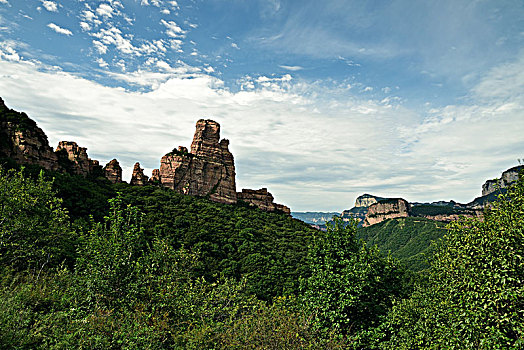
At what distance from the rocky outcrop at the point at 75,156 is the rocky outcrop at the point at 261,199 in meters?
49.9

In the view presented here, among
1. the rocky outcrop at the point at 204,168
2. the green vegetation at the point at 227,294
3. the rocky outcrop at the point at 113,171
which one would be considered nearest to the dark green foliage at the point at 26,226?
the green vegetation at the point at 227,294

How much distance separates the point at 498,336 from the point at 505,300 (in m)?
1.25

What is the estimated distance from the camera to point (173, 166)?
9450 cm

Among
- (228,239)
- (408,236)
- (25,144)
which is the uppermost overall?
(25,144)

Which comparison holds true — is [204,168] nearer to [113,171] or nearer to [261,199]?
[261,199]

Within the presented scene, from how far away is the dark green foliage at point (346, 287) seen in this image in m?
16.7

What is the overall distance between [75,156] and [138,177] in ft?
60.1

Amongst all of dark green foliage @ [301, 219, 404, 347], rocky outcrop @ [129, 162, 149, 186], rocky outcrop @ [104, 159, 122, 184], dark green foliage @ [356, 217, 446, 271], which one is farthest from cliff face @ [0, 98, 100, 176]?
dark green foliage @ [356, 217, 446, 271]

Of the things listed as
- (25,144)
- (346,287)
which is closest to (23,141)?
(25,144)

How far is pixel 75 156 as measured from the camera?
6600 cm

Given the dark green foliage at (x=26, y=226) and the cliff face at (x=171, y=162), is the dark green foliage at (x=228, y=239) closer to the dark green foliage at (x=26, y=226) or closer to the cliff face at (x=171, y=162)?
the cliff face at (x=171, y=162)

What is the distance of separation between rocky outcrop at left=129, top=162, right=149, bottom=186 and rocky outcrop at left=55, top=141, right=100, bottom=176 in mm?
12751

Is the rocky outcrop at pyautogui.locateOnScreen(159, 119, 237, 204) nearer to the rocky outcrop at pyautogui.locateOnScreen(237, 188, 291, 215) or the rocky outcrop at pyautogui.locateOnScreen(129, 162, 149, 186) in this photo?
Result: the rocky outcrop at pyautogui.locateOnScreen(237, 188, 291, 215)

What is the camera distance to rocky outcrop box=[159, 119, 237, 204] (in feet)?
308
